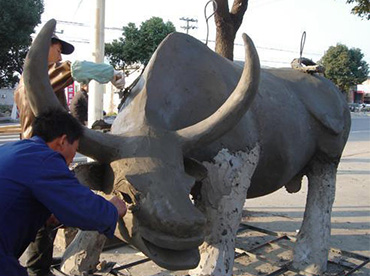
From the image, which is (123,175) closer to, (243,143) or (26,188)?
(26,188)

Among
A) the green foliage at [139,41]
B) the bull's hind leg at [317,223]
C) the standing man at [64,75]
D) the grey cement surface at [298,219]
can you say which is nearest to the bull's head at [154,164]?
the standing man at [64,75]

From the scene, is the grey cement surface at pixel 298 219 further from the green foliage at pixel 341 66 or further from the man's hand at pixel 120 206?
the green foliage at pixel 341 66

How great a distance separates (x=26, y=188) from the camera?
6.32 feet

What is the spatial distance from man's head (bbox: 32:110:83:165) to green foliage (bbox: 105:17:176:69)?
912 inches

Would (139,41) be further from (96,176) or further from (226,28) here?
(96,176)

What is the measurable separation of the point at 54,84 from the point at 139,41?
2246 centimetres

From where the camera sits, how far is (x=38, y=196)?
1917 millimetres

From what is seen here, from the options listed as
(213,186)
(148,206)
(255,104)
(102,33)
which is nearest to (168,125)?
(213,186)

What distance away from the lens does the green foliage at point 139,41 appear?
25.1m

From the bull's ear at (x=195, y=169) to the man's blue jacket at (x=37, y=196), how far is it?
2.21 feet

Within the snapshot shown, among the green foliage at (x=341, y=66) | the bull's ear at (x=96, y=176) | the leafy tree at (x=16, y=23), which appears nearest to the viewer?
the bull's ear at (x=96, y=176)

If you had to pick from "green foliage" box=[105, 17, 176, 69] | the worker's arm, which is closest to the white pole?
the worker's arm

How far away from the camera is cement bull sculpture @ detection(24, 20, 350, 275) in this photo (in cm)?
227

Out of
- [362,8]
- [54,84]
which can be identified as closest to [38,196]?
[54,84]
